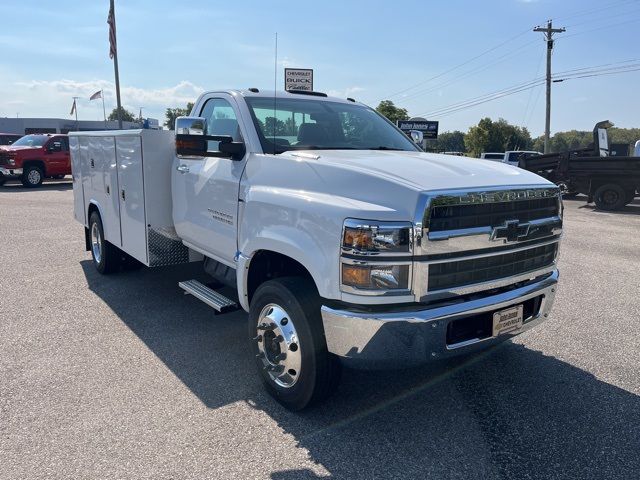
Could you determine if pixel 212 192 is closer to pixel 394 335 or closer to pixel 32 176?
pixel 394 335

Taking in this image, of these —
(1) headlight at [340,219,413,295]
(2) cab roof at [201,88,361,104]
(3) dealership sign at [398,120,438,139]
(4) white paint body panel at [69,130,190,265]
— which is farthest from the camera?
(3) dealership sign at [398,120,438,139]

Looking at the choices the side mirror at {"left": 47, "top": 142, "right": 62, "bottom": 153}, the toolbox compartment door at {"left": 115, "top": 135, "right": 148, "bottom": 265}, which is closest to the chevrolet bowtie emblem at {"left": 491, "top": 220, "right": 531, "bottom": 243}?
the toolbox compartment door at {"left": 115, "top": 135, "right": 148, "bottom": 265}

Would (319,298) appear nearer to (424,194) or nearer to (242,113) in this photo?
(424,194)

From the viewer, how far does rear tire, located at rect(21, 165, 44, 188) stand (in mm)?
19828

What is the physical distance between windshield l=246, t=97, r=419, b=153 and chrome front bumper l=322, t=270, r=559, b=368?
1.55 metres

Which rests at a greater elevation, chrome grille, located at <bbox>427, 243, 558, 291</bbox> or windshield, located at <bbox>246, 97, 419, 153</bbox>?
windshield, located at <bbox>246, 97, 419, 153</bbox>

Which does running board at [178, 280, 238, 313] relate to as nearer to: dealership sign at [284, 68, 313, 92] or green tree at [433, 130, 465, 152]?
dealership sign at [284, 68, 313, 92]

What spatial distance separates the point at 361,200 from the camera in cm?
299

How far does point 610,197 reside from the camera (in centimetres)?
1571

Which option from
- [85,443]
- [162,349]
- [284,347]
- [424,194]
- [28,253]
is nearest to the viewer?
[424,194]

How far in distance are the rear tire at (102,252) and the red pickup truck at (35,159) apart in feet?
49.5

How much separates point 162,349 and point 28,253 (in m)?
4.92

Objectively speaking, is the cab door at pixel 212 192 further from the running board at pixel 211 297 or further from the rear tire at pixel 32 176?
the rear tire at pixel 32 176

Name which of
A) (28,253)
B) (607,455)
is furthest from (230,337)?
(28,253)
